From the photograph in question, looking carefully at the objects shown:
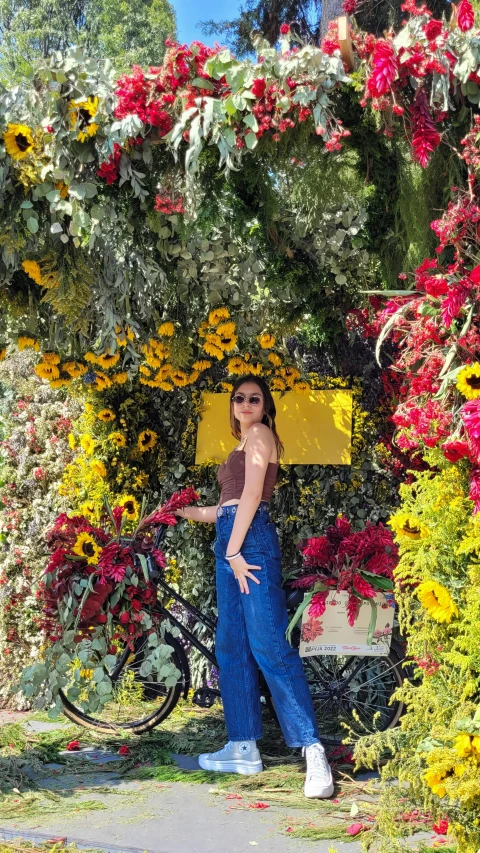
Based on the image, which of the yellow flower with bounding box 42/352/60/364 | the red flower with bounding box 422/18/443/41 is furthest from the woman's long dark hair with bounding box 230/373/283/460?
the red flower with bounding box 422/18/443/41

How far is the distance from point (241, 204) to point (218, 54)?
106 cm

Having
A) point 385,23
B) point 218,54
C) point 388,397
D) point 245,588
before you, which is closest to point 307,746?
point 245,588

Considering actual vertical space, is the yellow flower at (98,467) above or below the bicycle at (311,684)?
above

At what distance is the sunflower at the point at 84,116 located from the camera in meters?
2.92

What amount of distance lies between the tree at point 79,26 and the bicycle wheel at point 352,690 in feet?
56.3

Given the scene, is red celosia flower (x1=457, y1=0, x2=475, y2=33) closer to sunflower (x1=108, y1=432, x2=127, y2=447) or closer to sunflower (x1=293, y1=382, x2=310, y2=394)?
sunflower (x1=293, y1=382, x2=310, y2=394)

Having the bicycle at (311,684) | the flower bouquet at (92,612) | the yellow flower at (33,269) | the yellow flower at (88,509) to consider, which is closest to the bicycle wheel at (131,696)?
the bicycle at (311,684)

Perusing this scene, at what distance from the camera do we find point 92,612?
12.2 feet

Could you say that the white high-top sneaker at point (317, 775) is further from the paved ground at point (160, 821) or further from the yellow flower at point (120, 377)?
the yellow flower at point (120, 377)

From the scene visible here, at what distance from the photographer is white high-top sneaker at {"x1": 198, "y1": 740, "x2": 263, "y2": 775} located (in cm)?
366

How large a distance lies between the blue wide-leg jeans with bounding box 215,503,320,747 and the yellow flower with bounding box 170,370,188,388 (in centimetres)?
113

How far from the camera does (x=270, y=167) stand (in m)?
3.33

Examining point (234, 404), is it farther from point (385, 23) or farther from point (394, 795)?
point (385, 23)

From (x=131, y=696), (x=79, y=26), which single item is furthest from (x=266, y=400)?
(x=79, y=26)
